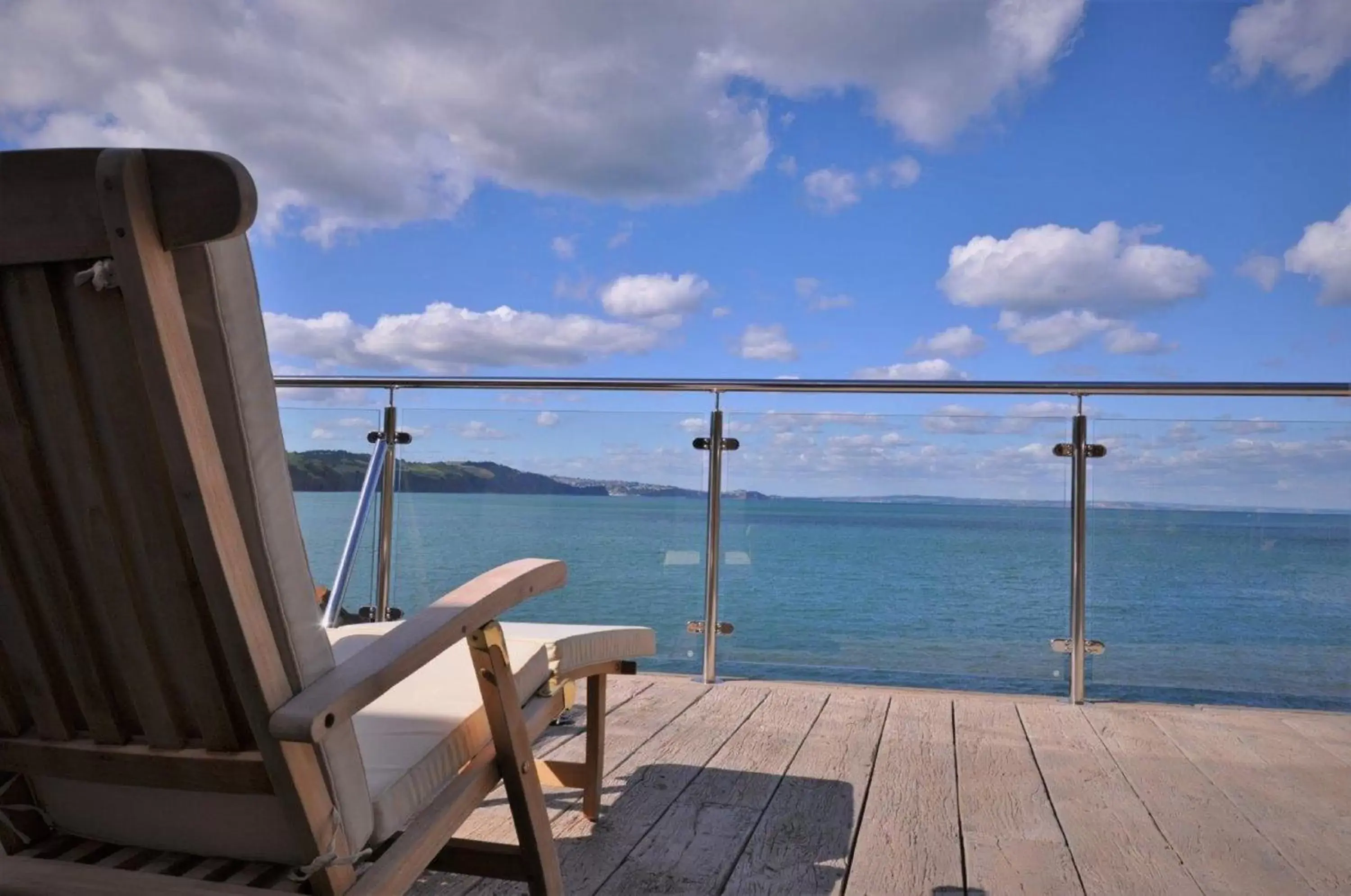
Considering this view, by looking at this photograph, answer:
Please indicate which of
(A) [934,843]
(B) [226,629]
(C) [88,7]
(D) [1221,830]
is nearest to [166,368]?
(B) [226,629]

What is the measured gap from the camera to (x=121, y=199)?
3.14ft

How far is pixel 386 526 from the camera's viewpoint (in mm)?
3799

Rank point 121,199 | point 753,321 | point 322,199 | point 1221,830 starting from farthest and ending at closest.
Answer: point 753,321, point 322,199, point 1221,830, point 121,199

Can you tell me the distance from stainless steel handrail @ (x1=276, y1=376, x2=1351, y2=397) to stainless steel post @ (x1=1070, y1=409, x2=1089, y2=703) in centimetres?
19

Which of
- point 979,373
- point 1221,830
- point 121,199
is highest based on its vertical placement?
point 979,373

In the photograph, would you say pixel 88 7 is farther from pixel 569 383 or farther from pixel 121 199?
pixel 121 199

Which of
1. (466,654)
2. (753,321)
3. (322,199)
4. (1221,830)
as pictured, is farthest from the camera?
→ (753,321)

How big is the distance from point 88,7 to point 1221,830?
27972 mm

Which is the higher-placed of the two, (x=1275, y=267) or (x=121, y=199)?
(x=1275, y=267)

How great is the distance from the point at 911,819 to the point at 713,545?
1.63 m

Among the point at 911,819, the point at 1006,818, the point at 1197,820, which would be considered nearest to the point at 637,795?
the point at 911,819

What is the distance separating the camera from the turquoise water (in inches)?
140

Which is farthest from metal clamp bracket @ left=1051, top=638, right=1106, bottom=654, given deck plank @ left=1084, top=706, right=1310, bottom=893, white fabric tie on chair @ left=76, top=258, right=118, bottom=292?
white fabric tie on chair @ left=76, top=258, right=118, bottom=292

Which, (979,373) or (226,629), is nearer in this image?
(226,629)
